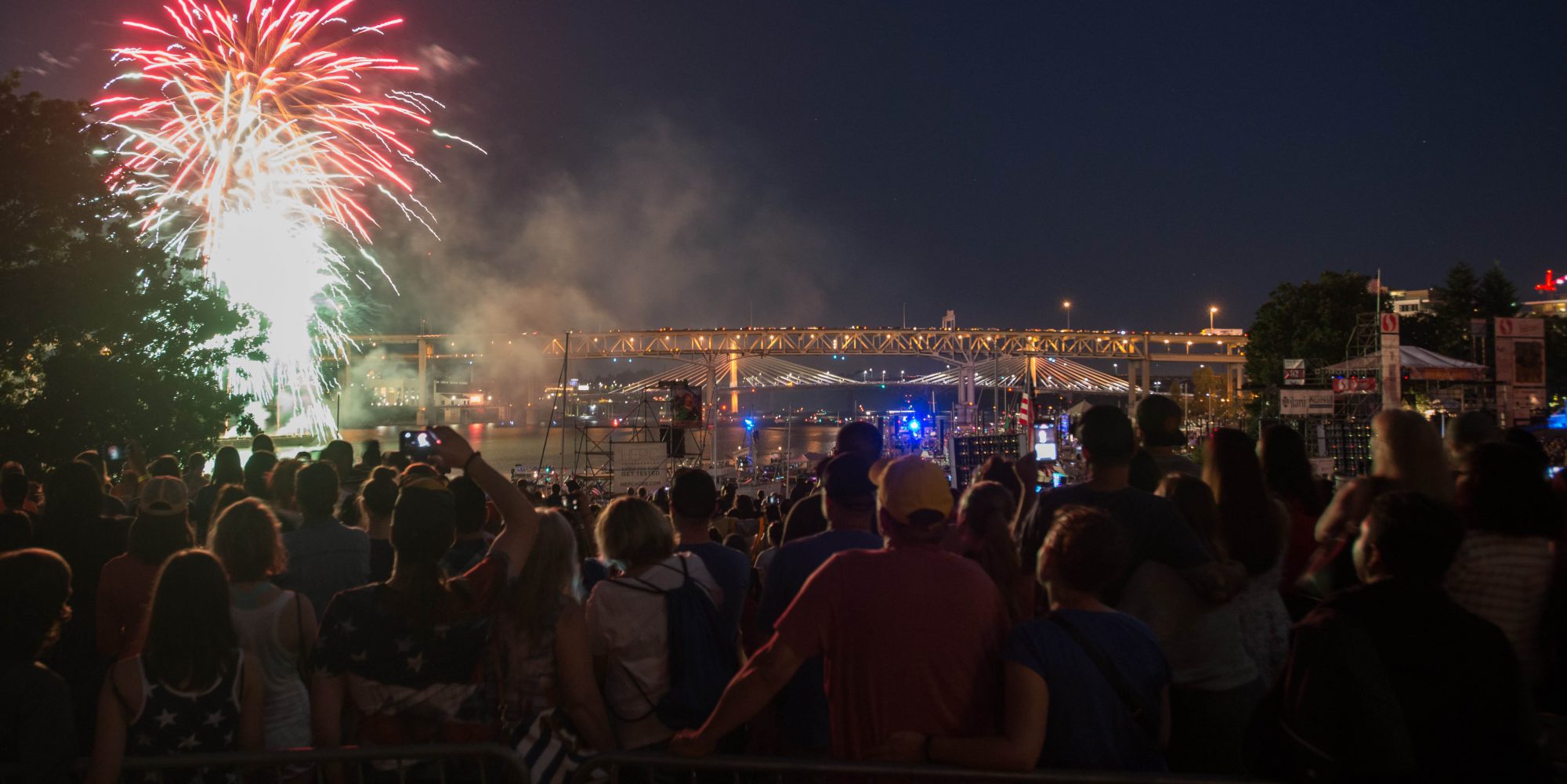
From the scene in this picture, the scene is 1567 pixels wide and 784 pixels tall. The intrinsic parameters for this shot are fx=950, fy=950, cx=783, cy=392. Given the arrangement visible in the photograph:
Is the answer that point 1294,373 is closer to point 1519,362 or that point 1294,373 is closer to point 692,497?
point 1519,362

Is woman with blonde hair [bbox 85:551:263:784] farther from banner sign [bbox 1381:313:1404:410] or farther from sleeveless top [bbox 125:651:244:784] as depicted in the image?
banner sign [bbox 1381:313:1404:410]

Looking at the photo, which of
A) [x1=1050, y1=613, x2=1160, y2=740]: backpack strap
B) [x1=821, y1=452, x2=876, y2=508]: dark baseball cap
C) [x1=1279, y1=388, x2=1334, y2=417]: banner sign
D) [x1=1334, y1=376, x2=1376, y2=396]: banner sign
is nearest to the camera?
[x1=1050, y1=613, x2=1160, y2=740]: backpack strap

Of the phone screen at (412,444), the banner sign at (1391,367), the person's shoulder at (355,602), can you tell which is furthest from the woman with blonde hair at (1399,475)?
the banner sign at (1391,367)

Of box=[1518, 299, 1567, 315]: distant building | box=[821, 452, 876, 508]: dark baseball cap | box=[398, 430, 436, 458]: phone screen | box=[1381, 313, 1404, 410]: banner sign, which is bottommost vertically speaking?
box=[821, 452, 876, 508]: dark baseball cap

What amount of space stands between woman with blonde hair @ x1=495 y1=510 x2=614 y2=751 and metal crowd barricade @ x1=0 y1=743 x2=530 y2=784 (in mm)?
234

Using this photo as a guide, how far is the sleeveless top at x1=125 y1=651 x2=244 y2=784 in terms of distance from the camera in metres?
3.22

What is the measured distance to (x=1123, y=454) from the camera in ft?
Result: 12.9

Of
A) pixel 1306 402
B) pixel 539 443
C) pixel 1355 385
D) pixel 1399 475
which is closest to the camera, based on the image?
pixel 1399 475

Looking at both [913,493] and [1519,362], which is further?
[1519,362]

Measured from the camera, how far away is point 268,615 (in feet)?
12.2

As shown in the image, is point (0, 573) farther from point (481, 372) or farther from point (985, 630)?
point (481, 372)

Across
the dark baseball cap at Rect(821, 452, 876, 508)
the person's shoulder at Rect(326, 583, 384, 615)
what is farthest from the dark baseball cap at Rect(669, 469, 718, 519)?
the person's shoulder at Rect(326, 583, 384, 615)

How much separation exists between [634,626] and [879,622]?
126 cm

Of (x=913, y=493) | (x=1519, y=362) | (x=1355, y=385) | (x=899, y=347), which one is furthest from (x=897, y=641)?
(x=899, y=347)
